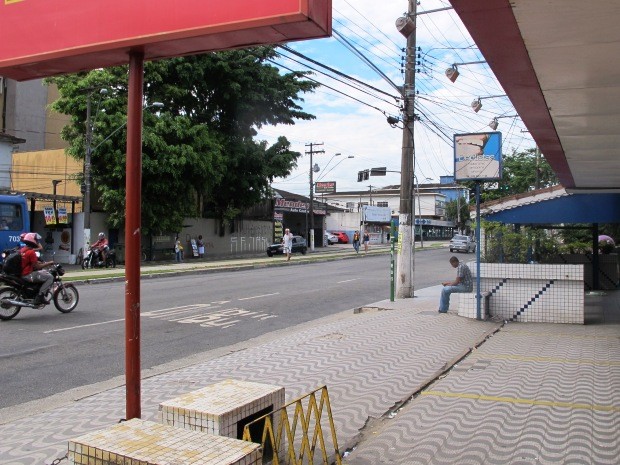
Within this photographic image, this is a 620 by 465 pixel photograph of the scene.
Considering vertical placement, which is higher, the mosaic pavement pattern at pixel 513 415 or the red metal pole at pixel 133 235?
the red metal pole at pixel 133 235

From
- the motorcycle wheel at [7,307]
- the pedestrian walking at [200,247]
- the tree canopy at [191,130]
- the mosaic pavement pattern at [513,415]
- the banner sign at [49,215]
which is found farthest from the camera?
the pedestrian walking at [200,247]

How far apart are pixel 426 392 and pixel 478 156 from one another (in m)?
6.20

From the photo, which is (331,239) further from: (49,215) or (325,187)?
(49,215)

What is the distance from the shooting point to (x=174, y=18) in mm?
3549

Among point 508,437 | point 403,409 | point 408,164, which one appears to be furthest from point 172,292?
point 508,437

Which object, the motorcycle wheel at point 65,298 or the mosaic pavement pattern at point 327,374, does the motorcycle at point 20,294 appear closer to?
the motorcycle wheel at point 65,298

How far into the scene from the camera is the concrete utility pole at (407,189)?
15617mm

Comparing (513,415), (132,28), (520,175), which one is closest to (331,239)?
(520,175)

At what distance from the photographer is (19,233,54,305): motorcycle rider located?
1152 cm

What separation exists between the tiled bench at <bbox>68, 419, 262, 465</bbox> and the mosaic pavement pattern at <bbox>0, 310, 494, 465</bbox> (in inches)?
65.0

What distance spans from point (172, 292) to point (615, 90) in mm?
13245

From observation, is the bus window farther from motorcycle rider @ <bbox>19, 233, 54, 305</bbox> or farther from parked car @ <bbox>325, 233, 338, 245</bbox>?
parked car @ <bbox>325, 233, 338, 245</bbox>

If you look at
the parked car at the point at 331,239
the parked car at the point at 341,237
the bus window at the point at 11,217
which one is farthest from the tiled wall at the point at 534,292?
the parked car at the point at 341,237

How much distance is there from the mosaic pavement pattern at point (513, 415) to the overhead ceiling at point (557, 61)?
3.19 metres
